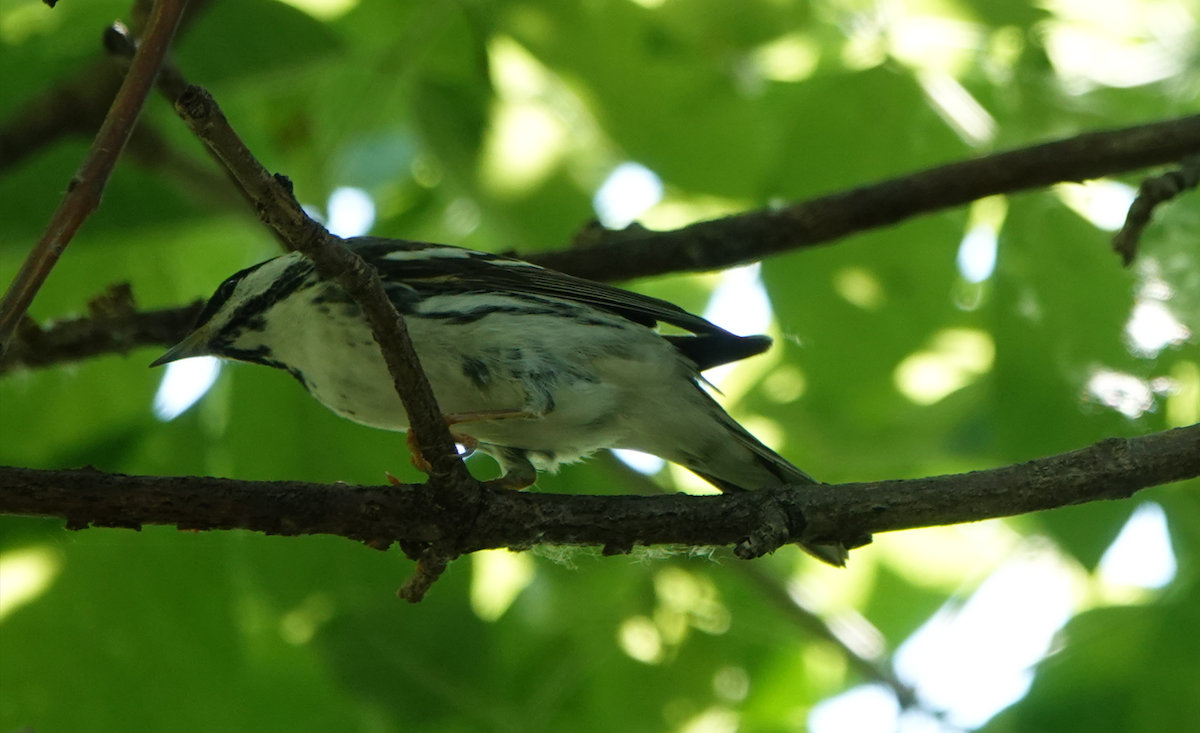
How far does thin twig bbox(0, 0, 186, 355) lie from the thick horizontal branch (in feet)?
1.42

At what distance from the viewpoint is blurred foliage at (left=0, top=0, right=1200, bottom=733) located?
9.21 feet

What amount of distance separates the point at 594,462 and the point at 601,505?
1.59 m

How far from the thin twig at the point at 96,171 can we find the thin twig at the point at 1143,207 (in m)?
2.15

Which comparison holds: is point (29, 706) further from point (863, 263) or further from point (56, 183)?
point (863, 263)

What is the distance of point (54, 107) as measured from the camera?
11.4 ft

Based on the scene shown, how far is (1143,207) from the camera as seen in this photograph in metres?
2.75

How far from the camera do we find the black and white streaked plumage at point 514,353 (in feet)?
9.77

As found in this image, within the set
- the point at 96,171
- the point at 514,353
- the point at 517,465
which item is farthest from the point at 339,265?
the point at 517,465

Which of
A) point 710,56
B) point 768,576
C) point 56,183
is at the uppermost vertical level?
point 710,56

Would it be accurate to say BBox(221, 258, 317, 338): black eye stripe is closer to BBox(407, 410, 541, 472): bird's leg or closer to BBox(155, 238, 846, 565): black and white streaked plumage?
BBox(155, 238, 846, 565): black and white streaked plumage

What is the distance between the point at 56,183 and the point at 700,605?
90.0 inches

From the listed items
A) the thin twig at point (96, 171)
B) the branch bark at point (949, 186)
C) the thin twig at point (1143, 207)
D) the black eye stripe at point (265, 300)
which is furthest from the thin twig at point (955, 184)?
the thin twig at point (96, 171)

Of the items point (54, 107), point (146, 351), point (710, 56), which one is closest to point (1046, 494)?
point (710, 56)

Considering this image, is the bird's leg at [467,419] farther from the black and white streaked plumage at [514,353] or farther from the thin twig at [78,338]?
the thin twig at [78,338]
